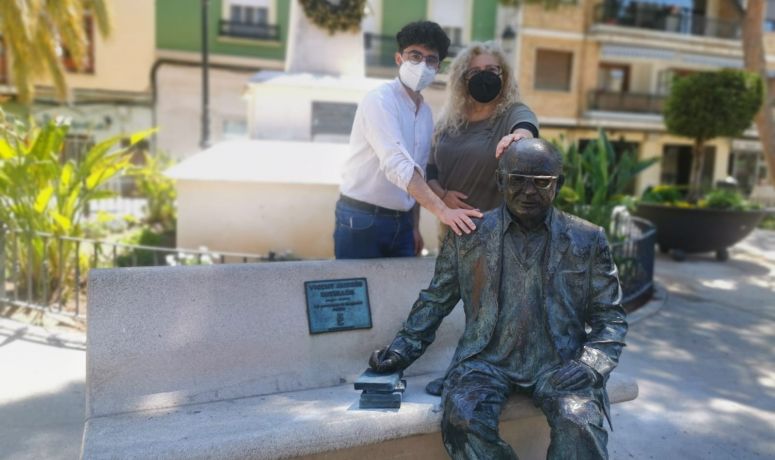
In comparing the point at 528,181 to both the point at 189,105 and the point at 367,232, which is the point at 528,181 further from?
the point at 189,105

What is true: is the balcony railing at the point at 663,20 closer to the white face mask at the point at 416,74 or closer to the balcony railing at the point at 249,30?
the balcony railing at the point at 249,30

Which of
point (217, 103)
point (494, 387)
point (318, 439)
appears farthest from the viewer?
point (217, 103)

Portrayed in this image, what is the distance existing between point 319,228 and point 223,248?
38.4 inches

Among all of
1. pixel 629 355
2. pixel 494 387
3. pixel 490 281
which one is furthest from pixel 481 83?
pixel 629 355

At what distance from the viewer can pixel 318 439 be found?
221 centimetres

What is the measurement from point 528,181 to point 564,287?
0.42m

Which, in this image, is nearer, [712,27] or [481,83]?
[481,83]

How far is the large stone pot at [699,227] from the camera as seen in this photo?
880 cm

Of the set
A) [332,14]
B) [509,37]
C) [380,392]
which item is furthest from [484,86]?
[509,37]

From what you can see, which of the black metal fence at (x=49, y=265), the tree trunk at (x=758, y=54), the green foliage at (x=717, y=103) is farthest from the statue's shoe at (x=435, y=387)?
the tree trunk at (x=758, y=54)

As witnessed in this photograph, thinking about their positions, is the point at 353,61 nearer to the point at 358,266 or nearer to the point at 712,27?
the point at 358,266

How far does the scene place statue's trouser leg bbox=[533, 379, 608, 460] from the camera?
211cm

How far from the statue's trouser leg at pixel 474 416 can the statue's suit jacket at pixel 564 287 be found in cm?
13

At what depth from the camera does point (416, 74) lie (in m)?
3.00
